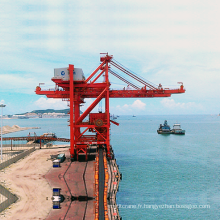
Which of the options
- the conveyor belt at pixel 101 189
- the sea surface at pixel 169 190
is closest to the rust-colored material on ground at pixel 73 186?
the conveyor belt at pixel 101 189

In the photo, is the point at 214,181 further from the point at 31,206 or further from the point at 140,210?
the point at 31,206

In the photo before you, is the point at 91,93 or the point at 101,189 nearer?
the point at 101,189

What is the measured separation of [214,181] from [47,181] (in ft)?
89.5

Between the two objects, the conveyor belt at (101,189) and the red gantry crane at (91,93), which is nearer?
the conveyor belt at (101,189)

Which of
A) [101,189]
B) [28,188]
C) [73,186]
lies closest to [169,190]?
[101,189]

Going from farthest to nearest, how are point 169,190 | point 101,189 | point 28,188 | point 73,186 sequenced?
point 169,190 < point 28,188 < point 73,186 < point 101,189

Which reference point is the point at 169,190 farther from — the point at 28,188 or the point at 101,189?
the point at 28,188

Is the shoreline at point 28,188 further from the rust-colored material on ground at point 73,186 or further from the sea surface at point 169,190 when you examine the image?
the sea surface at point 169,190

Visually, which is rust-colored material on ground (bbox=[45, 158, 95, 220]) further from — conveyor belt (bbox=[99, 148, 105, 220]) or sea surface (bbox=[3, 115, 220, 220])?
sea surface (bbox=[3, 115, 220, 220])

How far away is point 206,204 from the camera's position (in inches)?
1104

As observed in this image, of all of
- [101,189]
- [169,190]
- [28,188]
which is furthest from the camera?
[169,190]

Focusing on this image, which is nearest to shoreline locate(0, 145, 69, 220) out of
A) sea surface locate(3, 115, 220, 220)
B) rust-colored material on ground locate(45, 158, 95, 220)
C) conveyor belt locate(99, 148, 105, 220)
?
rust-colored material on ground locate(45, 158, 95, 220)

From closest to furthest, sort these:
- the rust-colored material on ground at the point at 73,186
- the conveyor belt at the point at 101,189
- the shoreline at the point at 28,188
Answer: the conveyor belt at the point at 101,189 < the rust-colored material on ground at the point at 73,186 < the shoreline at the point at 28,188

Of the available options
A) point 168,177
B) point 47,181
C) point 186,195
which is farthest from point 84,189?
point 168,177
